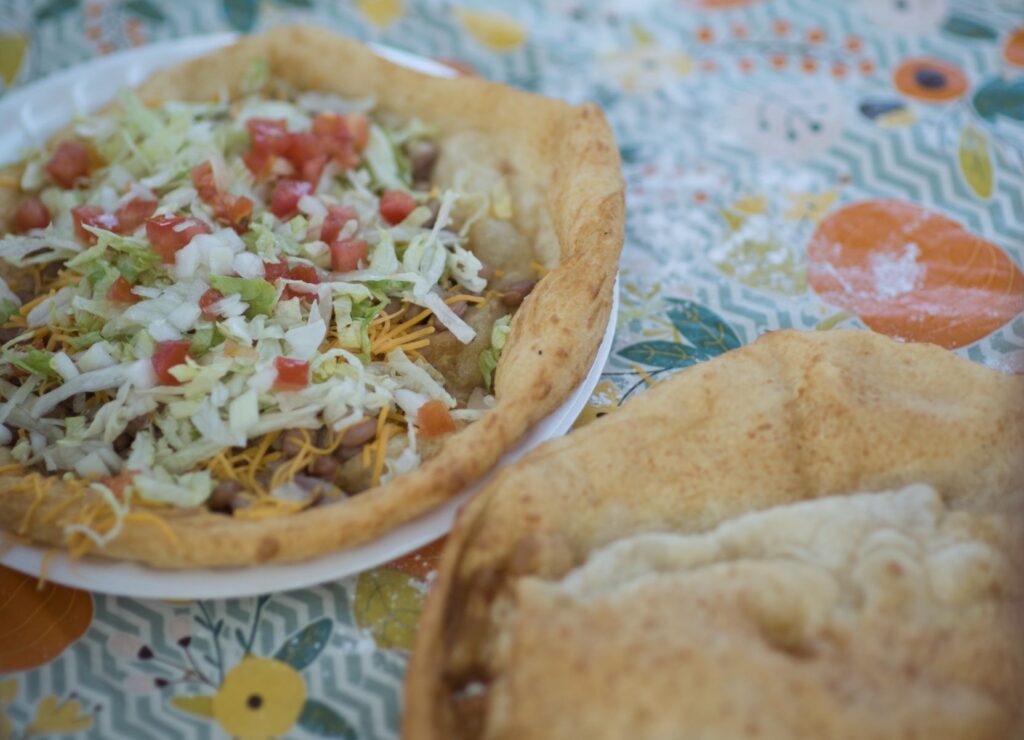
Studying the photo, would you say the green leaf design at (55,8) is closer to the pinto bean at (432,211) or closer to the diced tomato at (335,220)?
the diced tomato at (335,220)

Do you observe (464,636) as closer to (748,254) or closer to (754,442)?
(754,442)

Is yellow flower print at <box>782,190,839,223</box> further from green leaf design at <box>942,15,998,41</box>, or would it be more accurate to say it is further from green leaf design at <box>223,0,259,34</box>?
green leaf design at <box>223,0,259,34</box>

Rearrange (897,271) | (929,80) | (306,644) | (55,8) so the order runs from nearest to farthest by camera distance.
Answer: (306,644)
(897,271)
(929,80)
(55,8)

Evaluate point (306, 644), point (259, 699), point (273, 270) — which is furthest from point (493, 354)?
point (259, 699)

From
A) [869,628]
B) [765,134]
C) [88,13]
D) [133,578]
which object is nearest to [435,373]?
[133,578]

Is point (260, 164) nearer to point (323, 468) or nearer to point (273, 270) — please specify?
point (273, 270)

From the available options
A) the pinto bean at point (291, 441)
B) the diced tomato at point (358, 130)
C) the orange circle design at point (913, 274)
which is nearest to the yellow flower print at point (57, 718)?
the pinto bean at point (291, 441)

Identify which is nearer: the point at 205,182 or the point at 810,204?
the point at 205,182

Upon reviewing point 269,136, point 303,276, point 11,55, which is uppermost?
point 269,136
